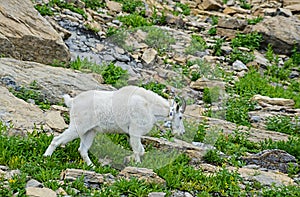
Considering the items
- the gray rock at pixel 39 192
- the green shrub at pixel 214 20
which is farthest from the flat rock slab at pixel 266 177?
the green shrub at pixel 214 20

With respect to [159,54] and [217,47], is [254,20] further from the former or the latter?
[159,54]

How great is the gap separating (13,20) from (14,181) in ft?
22.9

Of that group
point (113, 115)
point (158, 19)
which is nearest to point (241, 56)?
point (158, 19)

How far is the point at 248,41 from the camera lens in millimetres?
19203

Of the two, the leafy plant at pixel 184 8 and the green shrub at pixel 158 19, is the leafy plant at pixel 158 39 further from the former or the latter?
the leafy plant at pixel 184 8

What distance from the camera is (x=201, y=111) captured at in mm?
13484

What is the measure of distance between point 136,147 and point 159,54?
6464mm

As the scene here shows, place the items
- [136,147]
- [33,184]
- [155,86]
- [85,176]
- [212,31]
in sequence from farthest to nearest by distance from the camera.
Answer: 1. [212,31]
2. [155,86]
3. [136,147]
4. [85,176]
5. [33,184]

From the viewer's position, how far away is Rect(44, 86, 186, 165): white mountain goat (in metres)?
9.21

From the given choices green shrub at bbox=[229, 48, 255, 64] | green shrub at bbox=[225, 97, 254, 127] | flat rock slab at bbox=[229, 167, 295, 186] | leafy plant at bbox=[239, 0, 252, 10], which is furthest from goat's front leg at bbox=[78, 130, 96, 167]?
leafy plant at bbox=[239, 0, 252, 10]

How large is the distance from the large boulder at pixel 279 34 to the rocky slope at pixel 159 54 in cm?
4

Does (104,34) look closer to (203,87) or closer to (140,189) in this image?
(203,87)

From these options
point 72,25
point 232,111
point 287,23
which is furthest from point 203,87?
point 287,23

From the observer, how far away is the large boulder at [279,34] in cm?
1941
